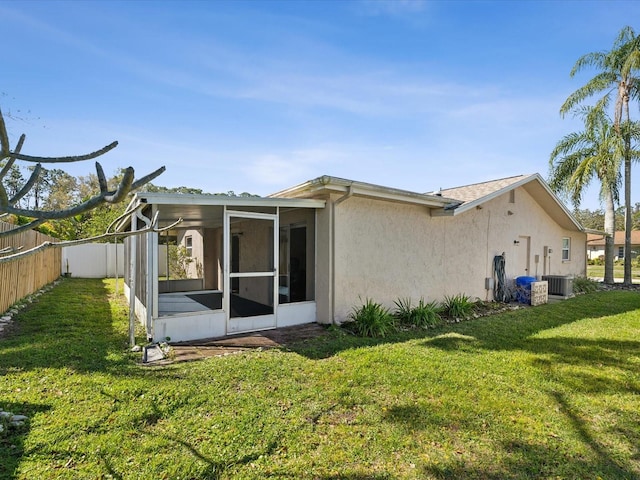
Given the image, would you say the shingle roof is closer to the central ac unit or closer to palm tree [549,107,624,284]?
the central ac unit

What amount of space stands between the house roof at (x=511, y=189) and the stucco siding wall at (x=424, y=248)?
382 millimetres

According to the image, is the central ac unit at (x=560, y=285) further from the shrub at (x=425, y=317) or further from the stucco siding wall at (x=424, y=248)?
the shrub at (x=425, y=317)

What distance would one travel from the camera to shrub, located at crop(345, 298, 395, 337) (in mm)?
7621

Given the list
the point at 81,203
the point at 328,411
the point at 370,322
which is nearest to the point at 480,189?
the point at 370,322

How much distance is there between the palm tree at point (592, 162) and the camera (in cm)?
1703

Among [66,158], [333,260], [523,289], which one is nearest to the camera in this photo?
[66,158]

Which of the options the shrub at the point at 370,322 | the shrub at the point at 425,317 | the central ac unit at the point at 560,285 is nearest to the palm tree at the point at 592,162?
the central ac unit at the point at 560,285

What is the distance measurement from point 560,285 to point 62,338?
15.8 metres

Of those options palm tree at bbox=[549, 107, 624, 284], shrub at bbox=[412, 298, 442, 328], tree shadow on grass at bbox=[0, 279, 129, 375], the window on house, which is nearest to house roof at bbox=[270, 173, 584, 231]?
the window on house

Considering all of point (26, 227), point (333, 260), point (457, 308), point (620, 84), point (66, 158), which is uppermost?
point (620, 84)

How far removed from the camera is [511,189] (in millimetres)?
12125

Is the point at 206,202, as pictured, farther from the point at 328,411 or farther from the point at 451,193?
the point at 451,193

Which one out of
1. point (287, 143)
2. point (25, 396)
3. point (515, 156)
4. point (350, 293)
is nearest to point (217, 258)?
point (287, 143)

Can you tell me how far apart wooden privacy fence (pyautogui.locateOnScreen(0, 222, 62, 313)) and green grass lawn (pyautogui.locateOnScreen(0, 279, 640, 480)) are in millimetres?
2794
